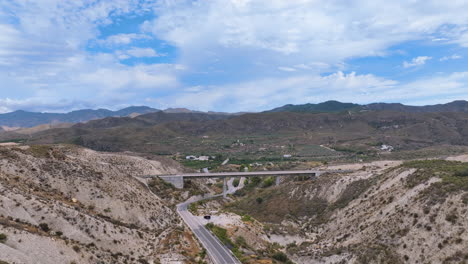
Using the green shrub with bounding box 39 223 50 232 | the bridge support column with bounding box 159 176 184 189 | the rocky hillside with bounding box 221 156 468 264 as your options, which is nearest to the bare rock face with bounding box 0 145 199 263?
the green shrub with bounding box 39 223 50 232

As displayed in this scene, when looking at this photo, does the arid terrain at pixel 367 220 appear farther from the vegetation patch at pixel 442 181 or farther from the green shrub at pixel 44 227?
the green shrub at pixel 44 227

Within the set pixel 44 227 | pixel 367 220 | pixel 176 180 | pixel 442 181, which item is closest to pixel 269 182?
pixel 176 180

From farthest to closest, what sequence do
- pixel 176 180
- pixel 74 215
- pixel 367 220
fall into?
1. pixel 176 180
2. pixel 367 220
3. pixel 74 215

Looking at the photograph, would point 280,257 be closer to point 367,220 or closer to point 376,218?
point 367,220

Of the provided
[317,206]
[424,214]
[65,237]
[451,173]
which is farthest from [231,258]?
[451,173]

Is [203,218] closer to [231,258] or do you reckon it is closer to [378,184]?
[231,258]

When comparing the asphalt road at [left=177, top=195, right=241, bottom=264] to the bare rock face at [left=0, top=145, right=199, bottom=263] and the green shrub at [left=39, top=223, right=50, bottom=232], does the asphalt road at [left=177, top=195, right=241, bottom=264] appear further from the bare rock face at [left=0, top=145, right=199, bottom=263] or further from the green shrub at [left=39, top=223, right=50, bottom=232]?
the green shrub at [left=39, top=223, right=50, bottom=232]
